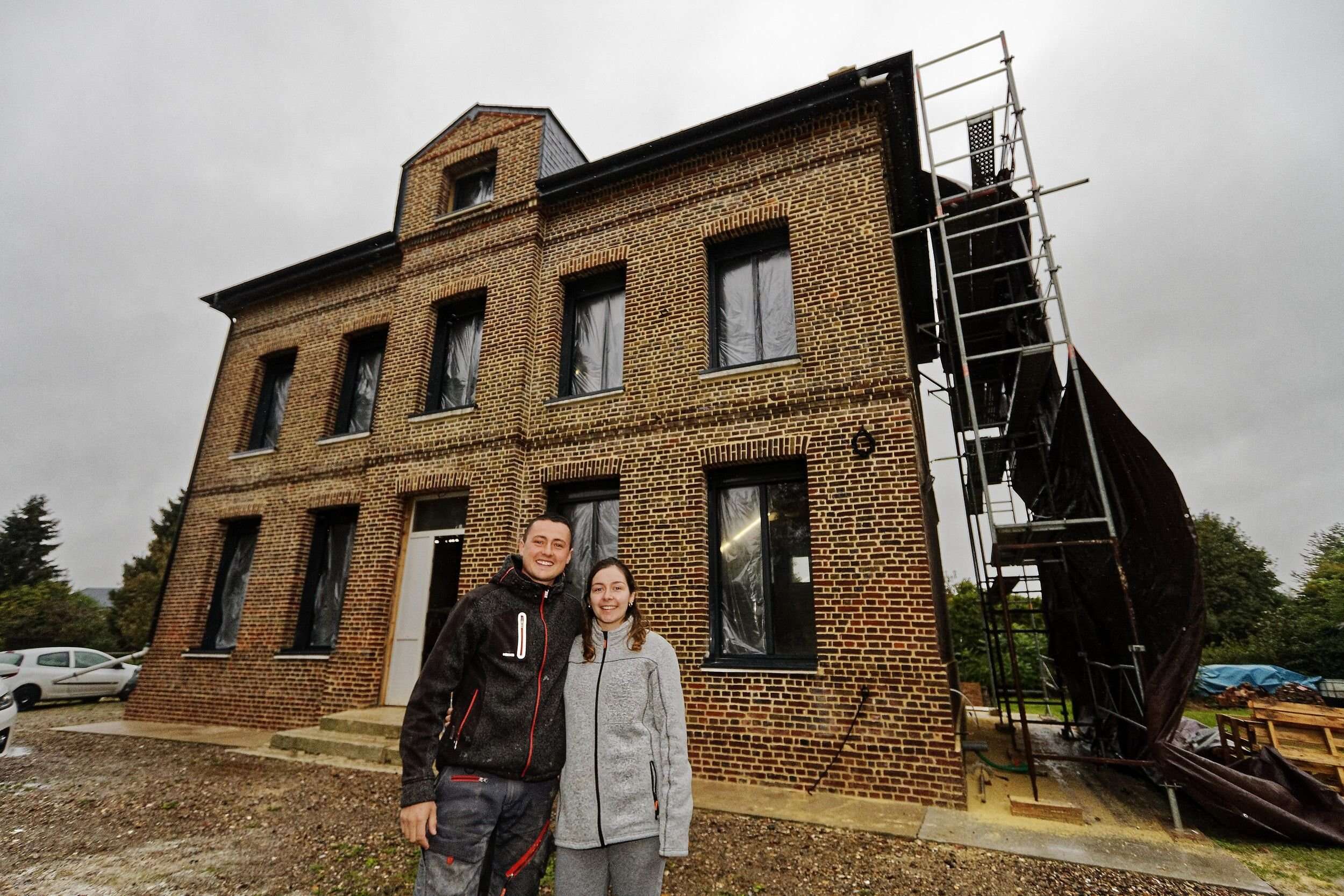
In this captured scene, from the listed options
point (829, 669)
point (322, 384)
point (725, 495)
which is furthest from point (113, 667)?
point (829, 669)

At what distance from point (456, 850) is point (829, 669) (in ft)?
13.9

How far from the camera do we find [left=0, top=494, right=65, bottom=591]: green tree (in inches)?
1256

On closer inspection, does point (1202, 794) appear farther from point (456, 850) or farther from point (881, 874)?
point (456, 850)

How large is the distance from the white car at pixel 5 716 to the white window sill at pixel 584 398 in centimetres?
648

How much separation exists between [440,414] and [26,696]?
12.5 m

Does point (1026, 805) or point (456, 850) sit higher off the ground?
point (456, 850)

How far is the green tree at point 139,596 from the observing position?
1000 inches

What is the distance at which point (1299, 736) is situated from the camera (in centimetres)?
504

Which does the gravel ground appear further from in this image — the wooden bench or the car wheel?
the car wheel

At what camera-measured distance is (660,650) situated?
7.88 ft

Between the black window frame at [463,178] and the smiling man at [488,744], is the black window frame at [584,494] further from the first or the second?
the black window frame at [463,178]

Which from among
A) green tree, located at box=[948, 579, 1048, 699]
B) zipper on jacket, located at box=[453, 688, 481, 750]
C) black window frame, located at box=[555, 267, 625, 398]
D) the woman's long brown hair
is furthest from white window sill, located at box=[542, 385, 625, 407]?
green tree, located at box=[948, 579, 1048, 699]

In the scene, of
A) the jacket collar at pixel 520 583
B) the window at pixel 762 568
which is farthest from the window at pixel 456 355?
the jacket collar at pixel 520 583

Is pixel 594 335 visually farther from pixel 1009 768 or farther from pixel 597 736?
Answer: pixel 1009 768
